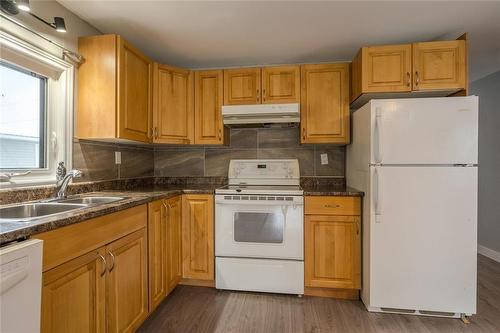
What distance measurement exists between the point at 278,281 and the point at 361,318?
0.68 m

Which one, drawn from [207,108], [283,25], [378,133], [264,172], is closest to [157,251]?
[264,172]

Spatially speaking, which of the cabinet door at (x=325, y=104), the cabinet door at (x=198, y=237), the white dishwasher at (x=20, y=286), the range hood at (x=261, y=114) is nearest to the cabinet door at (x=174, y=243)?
the cabinet door at (x=198, y=237)

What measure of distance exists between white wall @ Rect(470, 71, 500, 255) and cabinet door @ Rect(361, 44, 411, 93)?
191cm

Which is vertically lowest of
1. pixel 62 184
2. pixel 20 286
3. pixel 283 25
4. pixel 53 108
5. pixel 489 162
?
pixel 20 286

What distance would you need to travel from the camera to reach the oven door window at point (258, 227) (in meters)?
2.29

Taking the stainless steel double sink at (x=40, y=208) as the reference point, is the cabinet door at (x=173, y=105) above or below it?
above

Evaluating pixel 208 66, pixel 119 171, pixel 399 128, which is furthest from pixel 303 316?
pixel 208 66

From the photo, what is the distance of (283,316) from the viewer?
6.57 feet

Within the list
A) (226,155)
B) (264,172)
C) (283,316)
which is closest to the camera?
(283,316)

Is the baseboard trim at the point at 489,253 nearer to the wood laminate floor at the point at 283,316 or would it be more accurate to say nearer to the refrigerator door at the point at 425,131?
the wood laminate floor at the point at 283,316

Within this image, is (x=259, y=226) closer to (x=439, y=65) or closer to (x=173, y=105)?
(x=173, y=105)

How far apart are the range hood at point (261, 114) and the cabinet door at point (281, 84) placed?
0.68 feet

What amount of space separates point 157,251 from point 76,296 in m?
0.78

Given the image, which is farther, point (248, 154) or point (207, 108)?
point (248, 154)
